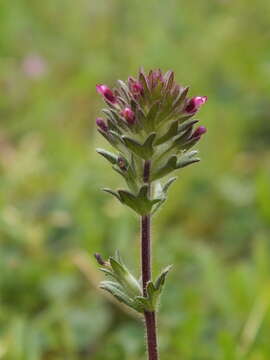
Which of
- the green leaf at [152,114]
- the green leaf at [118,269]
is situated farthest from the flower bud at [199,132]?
the green leaf at [118,269]

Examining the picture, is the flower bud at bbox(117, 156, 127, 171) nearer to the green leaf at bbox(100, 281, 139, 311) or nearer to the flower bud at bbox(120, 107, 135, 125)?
the flower bud at bbox(120, 107, 135, 125)

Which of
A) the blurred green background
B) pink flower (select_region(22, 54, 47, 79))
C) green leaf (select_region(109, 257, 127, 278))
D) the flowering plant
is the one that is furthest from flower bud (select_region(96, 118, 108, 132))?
pink flower (select_region(22, 54, 47, 79))

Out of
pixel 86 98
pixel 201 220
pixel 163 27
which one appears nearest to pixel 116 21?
pixel 163 27

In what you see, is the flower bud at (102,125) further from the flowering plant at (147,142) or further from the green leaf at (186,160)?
the green leaf at (186,160)

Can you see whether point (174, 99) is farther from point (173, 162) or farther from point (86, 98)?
point (86, 98)

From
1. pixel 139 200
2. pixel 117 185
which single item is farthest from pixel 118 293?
pixel 117 185

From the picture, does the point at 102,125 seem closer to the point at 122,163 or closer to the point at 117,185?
the point at 122,163
